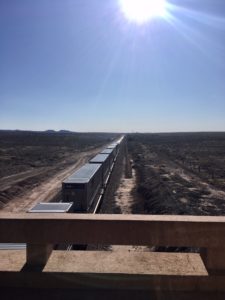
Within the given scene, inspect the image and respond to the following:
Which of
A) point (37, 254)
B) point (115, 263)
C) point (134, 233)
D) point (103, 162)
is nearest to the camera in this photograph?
point (134, 233)

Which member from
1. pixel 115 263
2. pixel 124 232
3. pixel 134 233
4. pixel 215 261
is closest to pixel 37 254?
pixel 115 263

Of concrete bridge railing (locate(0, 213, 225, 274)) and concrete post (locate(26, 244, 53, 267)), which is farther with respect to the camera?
concrete post (locate(26, 244, 53, 267))

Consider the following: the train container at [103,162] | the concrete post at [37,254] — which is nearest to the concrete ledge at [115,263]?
the concrete post at [37,254]

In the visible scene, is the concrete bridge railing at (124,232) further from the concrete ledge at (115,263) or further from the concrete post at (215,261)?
the concrete ledge at (115,263)

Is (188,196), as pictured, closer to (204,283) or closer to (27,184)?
(27,184)

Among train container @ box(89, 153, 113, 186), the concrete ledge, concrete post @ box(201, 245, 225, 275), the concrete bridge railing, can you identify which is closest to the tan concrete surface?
the concrete bridge railing

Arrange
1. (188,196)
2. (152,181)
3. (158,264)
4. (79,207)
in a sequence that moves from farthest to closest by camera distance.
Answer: (152,181), (188,196), (79,207), (158,264)

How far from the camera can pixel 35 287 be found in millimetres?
4809

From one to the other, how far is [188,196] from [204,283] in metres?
21.9

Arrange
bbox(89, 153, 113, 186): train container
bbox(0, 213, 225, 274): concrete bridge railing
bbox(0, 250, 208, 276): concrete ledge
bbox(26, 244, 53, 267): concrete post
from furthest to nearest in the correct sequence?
bbox(89, 153, 113, 186): train container < bbox(0, 250, 208, 276): concrete ledge < bbox(26, 244, 53, 267): concrete post < bbox(0, 213, 225, 274): concrete bridge railing

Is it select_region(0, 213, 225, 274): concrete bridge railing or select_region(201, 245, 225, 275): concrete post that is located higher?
select_region(0, 213, 225, 274): concrete bridge railing

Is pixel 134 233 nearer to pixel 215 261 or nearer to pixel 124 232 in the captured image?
pixel 124 232

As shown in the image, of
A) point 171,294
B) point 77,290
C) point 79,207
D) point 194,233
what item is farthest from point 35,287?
point 79,207

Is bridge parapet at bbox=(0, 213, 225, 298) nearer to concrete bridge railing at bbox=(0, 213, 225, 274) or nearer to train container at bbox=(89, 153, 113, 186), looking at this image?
concrete bridge railing at bbox=(0, 213, 225, 274)
